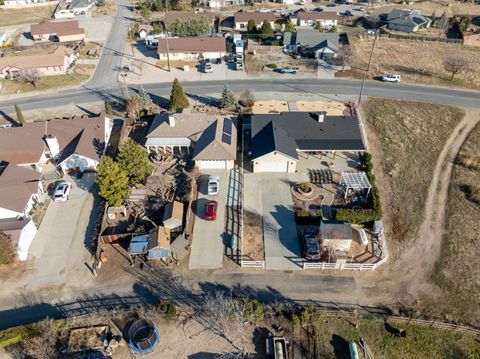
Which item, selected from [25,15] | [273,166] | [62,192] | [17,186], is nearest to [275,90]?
[273,166]

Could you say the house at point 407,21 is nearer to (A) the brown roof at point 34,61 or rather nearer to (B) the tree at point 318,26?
(B) the tree at point 318,26

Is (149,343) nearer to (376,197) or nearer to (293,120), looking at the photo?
(376,197)

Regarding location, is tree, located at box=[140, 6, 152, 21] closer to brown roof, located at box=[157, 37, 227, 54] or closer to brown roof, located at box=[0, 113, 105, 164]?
brown roof, located at box=[157, 37, 227, 54]

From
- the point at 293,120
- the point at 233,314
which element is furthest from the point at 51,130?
the point at 233,314

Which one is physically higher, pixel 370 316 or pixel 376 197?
pixel 376 197

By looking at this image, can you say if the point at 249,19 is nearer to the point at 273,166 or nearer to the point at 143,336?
the point at 273,166

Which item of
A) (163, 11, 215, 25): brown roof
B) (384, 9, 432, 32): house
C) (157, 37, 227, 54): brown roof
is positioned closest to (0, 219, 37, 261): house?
(157, 37, 227, 54): brown roof
